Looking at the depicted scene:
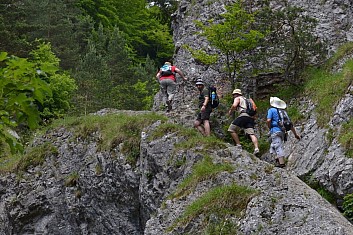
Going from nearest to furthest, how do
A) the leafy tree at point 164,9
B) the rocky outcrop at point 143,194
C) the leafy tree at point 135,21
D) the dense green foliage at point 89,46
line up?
the rocky outcrop at point 143,194, the dense green foliage at point 89,46, the leafy tree at point 135,21, the leafy tree at point 164,9

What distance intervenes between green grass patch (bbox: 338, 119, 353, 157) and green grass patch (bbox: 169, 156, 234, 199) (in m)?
2.59

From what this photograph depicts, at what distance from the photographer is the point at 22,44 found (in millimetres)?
25625

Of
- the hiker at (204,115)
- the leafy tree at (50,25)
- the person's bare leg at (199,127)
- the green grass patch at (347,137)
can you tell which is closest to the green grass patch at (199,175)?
the hiker at (204,115)

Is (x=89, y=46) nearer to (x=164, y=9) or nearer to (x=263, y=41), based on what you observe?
(x=164, y=9)

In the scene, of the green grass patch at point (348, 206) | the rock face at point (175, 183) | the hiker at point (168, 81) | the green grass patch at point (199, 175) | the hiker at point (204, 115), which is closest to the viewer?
the rock face at point (175, 183)

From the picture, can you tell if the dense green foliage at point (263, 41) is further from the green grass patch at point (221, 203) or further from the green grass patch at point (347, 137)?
the green grass patch at point (221, 203)

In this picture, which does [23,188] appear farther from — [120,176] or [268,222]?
[268,222]

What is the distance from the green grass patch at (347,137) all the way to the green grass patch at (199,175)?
2.59m

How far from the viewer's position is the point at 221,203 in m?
10.5

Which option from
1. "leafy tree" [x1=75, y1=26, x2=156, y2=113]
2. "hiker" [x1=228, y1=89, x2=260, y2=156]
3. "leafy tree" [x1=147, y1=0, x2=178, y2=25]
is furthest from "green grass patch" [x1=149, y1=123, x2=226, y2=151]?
"leafy tree" [x1=147, y1=0, x2=178, y2=25]

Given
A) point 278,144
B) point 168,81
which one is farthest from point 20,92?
point 168,81

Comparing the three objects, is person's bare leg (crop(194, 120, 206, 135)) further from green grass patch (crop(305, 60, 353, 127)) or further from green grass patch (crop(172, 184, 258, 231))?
green grass patch (crop(172, 184, 258, 231))

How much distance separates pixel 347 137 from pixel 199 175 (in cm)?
340

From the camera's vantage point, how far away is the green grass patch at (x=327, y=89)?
14344mm
